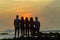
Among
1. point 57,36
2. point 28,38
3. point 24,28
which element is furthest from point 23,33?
point 57,36

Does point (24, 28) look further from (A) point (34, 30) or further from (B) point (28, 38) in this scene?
(B) point (28, 38)

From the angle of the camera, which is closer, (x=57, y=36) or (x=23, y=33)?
(x=57, y=36)

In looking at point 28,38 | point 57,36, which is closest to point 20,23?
point 28,38

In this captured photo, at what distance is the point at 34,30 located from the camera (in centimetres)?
3328

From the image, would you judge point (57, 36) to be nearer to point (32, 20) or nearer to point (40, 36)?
point (40, 36)

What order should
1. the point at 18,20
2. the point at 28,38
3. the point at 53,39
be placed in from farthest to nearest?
the point at 18,20
the point at 28,38
the point at 53,39

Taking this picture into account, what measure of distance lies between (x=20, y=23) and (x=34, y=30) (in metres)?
1.95

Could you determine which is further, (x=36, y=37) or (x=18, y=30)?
(x=18, y=30)

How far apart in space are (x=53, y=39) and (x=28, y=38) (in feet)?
11.6

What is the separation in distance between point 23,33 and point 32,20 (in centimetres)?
243

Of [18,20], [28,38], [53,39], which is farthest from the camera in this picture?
[18,20]

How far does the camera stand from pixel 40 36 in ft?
94.4

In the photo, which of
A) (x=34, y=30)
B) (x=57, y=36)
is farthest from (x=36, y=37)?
(x=34, y=30)

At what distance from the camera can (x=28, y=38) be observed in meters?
30.2
